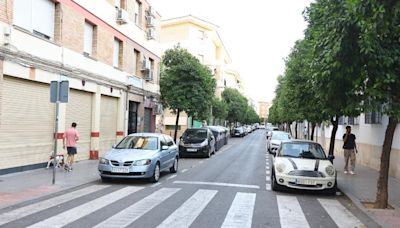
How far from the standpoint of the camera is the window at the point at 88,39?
19.1 m

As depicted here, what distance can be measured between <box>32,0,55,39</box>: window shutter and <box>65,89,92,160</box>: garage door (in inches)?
113

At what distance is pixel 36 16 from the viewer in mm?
15078

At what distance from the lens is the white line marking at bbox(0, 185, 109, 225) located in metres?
7.70

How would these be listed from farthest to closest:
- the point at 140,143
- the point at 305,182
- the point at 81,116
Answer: the point at 81,116 < the point at 140,143 < the point at 305,182

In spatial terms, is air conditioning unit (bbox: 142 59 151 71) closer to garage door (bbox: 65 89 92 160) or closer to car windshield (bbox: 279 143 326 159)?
garage door (bbox: 65 89 92 160)

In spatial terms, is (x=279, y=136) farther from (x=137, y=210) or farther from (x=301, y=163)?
(x=137, y=210)

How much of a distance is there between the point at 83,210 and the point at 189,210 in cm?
205

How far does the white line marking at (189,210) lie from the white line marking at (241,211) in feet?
1.98

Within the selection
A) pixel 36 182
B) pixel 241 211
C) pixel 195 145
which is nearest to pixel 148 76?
pixel 195 145

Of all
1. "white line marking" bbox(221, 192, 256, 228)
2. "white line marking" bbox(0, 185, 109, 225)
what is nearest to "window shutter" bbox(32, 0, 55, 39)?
"white line marking" bbox(0, 185, 109, 225)

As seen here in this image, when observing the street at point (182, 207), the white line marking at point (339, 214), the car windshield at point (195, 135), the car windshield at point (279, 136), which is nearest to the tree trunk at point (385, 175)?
the street at point (182, 207)

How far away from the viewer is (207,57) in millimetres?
58938

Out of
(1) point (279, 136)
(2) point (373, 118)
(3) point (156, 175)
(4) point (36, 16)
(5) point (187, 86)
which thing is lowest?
(3) point (156, 175)

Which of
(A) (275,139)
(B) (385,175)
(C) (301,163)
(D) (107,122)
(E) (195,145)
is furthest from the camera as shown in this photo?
(A) (275,139)
